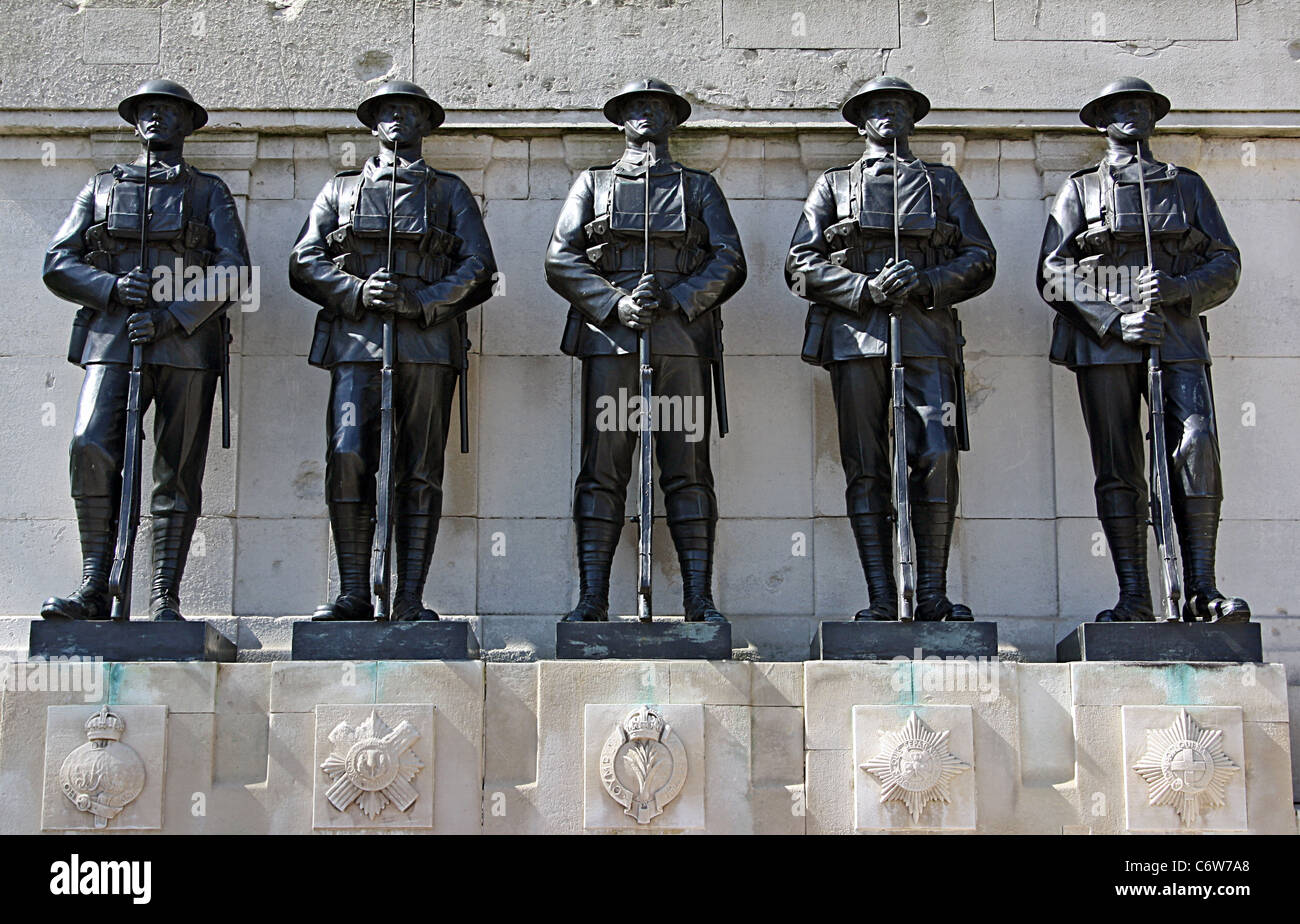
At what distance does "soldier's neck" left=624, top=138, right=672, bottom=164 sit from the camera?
36.5 ft

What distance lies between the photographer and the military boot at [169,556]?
10.7m

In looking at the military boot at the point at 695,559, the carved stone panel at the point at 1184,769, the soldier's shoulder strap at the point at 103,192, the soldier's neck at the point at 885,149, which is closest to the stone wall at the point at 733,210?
the military boot at the point at 695,559

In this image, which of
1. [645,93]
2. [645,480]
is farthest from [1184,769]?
[645,93]

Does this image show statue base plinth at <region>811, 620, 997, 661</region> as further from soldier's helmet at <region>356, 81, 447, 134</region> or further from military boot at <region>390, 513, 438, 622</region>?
soldier's helmet at <region>356, 81, 447, 134</region>

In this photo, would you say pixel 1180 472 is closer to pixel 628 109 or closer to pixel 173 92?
pixel 628 109

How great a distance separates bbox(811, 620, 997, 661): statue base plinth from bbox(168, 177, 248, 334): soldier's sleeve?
414 centimetres

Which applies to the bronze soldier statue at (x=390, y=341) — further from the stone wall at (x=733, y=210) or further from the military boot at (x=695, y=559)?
the military boot at (x=695, y=559)

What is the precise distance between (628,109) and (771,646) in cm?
349

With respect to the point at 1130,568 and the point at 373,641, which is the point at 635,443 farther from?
the point at 1130,568

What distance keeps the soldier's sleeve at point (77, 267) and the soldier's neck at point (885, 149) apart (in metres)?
4.60

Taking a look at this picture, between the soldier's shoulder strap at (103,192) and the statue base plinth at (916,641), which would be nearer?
the statue base plinth at (916,641)

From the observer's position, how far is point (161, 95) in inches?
437

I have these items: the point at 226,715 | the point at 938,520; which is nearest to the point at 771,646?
the point at 938,520

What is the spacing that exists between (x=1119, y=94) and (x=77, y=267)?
6.37 metres
